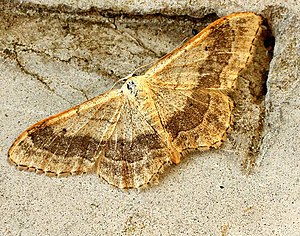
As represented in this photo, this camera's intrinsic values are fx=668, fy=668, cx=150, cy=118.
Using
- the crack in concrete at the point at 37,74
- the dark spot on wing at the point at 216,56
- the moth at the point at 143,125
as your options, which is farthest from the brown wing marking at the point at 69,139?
the dark spot on wing at the point at 216,56

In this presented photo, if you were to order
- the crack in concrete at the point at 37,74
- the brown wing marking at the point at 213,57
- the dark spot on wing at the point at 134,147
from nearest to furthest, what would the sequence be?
the brown wing marking at the point at 213,57
the dark spot on wing at the point at 134,147
the crack in concrete at the point at 37,74

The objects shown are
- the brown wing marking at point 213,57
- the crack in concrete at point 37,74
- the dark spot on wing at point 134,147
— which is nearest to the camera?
the brown wing marking at point 213,57

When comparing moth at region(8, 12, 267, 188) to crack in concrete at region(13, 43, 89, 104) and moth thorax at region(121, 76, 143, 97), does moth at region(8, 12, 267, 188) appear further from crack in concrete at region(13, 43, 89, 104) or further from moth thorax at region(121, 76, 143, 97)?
crack in concrete at region(13, 43, 89, 104)

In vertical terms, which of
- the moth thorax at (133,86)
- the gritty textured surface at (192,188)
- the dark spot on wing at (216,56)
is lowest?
the gritty textured surface at (192,188)

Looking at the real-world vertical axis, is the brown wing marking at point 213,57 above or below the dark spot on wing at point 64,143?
above

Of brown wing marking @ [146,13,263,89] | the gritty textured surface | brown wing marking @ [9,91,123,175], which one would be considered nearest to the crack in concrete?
the gritty textured surface

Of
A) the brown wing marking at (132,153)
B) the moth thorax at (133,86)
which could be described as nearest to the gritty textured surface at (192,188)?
the brown wing marking at (132,153)

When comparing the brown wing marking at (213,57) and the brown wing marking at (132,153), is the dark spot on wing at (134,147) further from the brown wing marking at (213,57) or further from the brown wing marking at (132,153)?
the brown wing marking at (213,57)

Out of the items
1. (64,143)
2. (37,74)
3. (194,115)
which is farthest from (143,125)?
(37,74)

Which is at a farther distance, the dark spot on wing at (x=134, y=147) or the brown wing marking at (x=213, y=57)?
the dark spot on wing at (x=134, y=147)

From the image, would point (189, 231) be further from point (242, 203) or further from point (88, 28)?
point (88, 28)
